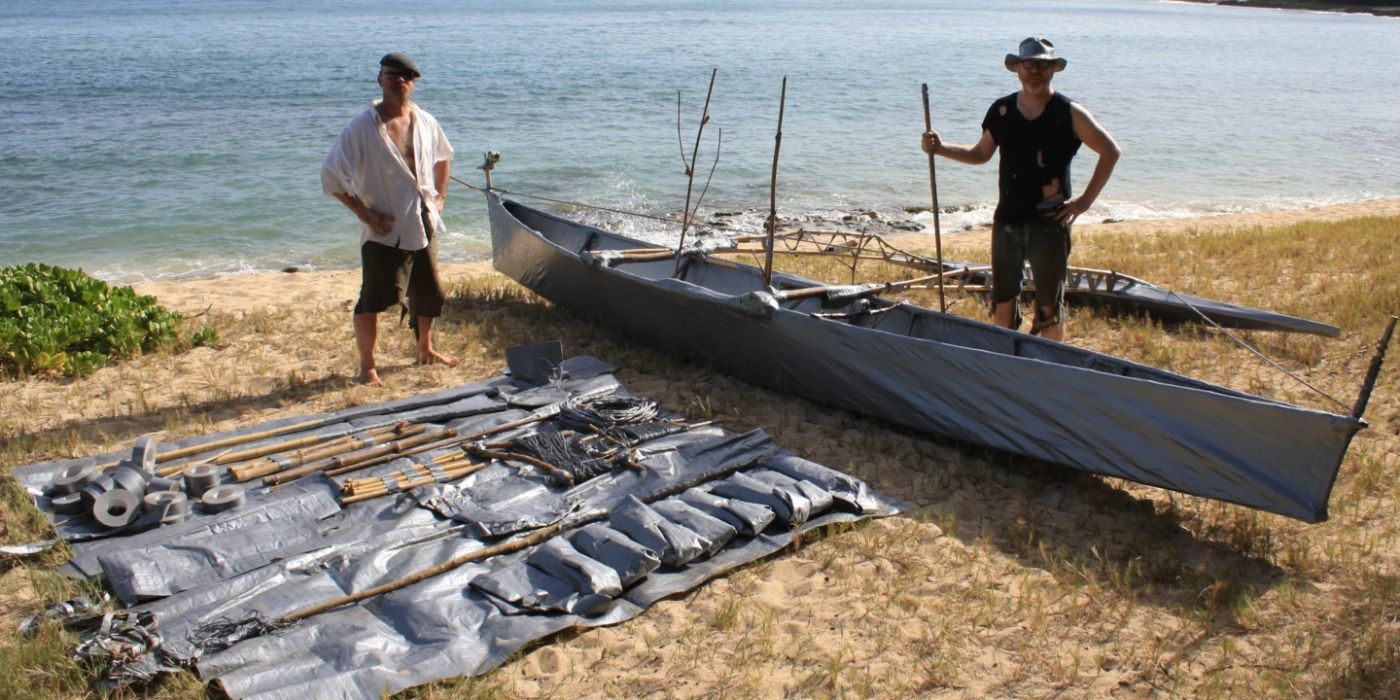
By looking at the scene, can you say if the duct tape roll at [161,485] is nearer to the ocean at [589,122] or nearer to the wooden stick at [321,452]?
the wooden stick at [321,452]

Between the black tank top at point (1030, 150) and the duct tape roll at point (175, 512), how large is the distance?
4.16 m

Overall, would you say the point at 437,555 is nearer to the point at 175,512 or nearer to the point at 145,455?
the point at 175,512

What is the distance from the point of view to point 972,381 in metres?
5.36

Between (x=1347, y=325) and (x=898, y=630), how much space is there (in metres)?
5.04

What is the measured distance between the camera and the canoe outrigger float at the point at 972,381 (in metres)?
4.45

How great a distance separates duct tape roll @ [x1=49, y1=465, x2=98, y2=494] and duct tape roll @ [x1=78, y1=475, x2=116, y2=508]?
3 centimetres

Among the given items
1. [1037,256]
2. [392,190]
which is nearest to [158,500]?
[392,190]

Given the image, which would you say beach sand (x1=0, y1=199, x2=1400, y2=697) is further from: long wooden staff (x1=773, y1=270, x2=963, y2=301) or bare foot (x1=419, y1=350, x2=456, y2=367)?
long wooden staff (x1=773, y1=270, x2=963, y2=301)

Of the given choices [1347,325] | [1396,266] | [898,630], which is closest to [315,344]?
[898,630]

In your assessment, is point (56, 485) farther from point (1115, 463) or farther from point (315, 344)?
point (1115, 463)

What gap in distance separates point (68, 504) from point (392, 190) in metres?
2.36

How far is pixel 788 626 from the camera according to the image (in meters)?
4.07

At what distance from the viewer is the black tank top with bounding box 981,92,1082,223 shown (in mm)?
5527

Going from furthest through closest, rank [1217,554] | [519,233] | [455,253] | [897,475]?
[455,253] < [519,233] < [897,475] < [1217,554]
